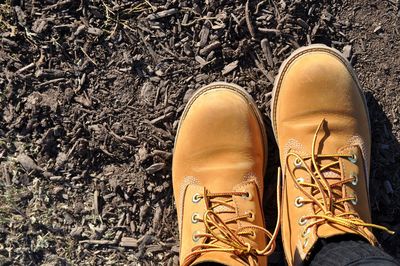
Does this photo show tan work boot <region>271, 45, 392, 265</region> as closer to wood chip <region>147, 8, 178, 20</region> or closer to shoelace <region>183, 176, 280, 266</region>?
shoelace <region>183, 176, 280, 266</region>

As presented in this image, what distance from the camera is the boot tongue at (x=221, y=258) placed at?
5.89 feet

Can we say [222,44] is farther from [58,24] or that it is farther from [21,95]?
[21,95]

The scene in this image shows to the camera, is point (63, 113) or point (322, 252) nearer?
point (322, 252)

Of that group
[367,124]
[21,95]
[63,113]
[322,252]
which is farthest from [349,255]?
[21,95]

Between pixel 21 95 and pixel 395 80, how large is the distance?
129cm

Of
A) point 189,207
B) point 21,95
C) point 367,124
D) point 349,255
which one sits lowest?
point 349,255

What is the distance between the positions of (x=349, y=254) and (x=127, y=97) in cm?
89

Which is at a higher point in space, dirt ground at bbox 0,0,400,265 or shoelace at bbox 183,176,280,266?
dirt ground at bbox 0,0,400,265

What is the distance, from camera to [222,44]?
1.94 m

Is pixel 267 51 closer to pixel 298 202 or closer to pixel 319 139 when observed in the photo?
pixel 319 139

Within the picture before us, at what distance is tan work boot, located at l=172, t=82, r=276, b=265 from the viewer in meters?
1.87

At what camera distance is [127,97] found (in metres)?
1.97

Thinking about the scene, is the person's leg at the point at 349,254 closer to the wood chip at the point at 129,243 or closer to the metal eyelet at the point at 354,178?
the metal eyelet at the point at 354,178

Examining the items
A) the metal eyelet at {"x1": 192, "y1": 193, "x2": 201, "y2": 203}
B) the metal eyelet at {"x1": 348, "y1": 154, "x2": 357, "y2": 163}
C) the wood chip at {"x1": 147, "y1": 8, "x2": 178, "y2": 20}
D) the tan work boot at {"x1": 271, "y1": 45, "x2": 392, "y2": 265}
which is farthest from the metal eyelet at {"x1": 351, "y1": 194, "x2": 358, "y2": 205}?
the wood chip at {"x1": 147, "y1": 8, "x2": 178, "y2": 20}
